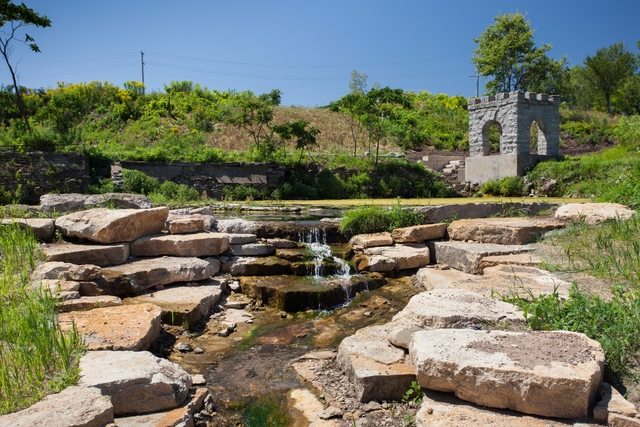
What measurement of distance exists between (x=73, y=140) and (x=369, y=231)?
1199 cm

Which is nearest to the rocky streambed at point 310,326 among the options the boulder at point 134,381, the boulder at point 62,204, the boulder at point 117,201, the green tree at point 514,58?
the boulder at point 134,381

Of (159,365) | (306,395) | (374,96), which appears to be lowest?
(306,395)

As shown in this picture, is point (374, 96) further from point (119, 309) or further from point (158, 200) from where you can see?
point (119, 309)

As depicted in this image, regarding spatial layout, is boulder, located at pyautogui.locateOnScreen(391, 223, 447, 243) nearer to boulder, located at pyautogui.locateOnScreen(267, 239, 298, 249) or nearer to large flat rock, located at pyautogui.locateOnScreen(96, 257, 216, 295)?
boulder, located at pyautogui.locateOnScreen(267, 239, 298, 249)

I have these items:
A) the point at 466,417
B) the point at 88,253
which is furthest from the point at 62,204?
the point at 466,417

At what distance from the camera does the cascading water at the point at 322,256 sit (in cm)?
650

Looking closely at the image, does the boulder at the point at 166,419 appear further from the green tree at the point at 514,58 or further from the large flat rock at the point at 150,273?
the green tree at the point at 514,58

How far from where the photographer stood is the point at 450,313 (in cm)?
375

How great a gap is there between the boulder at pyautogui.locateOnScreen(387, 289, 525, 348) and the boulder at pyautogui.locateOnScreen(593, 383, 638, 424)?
3.32 feet

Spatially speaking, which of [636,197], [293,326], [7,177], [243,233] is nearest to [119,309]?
[293,326]

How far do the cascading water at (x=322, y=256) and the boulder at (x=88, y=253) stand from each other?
2523mm

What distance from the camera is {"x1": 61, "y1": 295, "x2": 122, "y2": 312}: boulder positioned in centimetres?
441

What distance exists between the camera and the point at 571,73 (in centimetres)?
3781

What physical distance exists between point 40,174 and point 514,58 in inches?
1032
